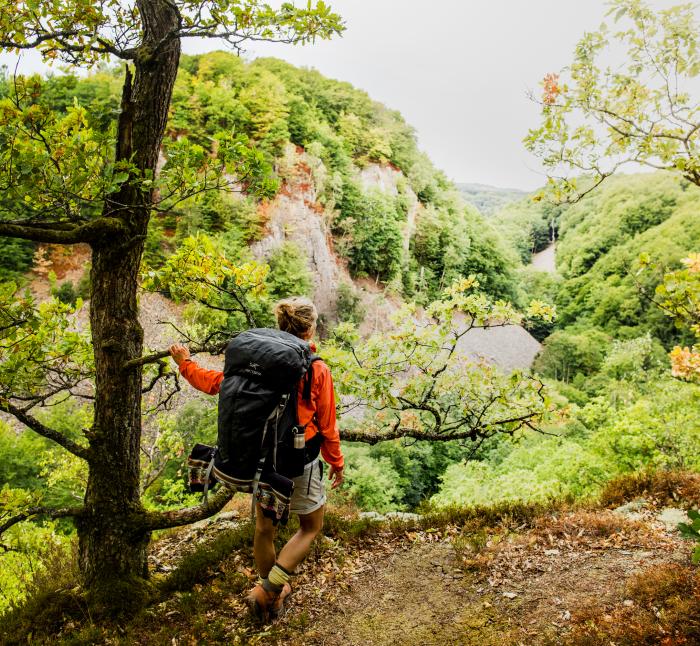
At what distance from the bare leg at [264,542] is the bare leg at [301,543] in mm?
105

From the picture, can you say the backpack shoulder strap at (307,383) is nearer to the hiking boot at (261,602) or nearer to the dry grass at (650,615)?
the hiking boot at (261,602)

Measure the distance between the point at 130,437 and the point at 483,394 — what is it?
3757 mm

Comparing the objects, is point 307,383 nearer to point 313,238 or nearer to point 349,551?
point 349,551

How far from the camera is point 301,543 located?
10.5 ft

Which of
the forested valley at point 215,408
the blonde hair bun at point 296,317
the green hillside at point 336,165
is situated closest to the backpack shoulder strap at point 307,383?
the blonde hair bun at point 296,317

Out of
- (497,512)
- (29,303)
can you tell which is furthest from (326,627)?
(29,303)

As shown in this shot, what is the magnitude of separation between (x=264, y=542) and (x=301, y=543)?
10.5 inches

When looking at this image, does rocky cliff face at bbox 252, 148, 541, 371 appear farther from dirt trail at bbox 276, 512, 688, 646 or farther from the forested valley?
dirt trail at bbox 276, 512, 688, 646

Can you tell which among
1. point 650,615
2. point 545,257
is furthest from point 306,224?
point 545,257

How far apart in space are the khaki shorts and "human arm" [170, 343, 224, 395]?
0.86 m

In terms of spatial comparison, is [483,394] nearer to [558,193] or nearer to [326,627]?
[558,193]

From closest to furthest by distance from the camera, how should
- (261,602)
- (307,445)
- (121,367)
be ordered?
1. (307,445)
2. (261,602)
3. (121,367)

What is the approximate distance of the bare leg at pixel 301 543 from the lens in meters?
3.15

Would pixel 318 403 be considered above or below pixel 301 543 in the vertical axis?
above
